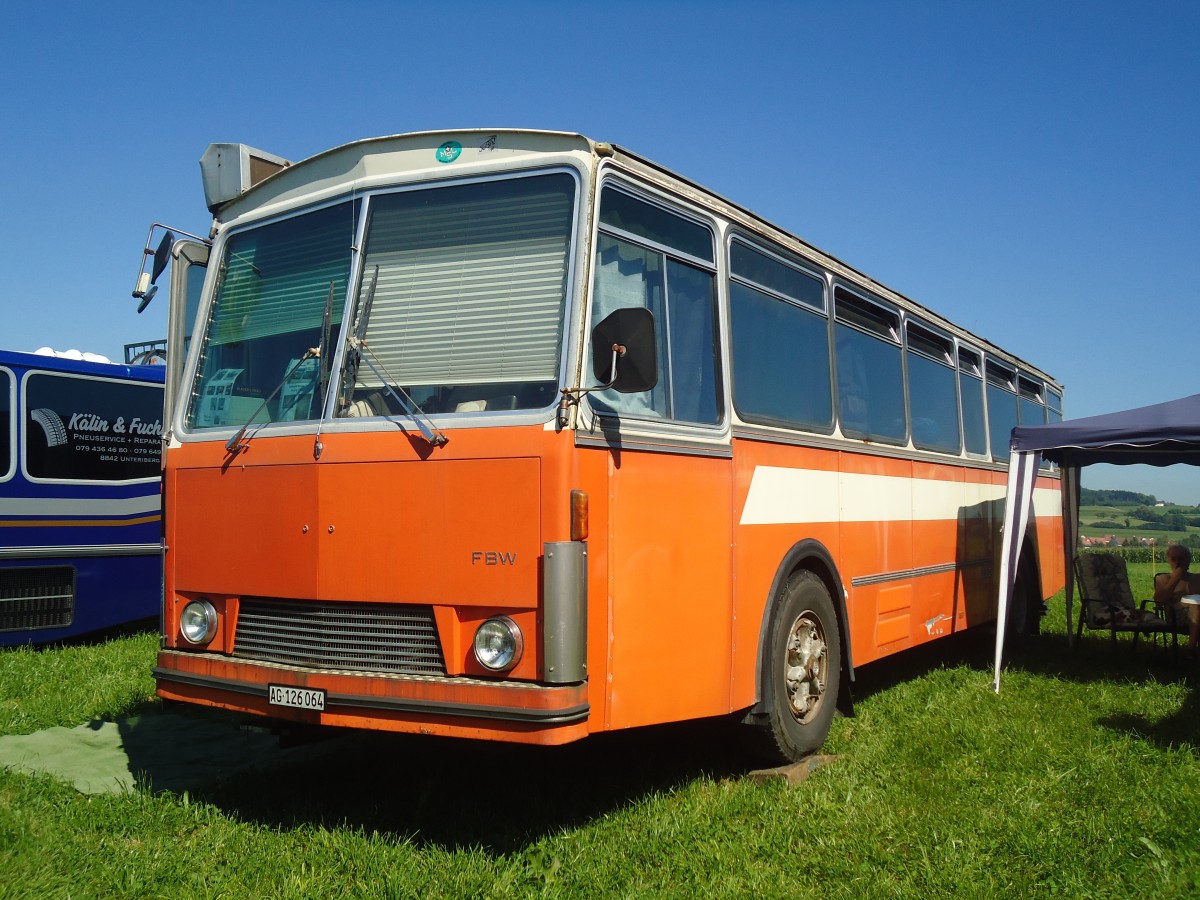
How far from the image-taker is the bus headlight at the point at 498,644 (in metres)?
4.59

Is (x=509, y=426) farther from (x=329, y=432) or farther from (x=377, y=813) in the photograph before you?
(x=377, y=813)

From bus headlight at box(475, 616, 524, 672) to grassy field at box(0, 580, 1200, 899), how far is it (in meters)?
0.87

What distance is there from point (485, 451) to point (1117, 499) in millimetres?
54917

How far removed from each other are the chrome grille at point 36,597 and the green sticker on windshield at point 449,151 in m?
7.36

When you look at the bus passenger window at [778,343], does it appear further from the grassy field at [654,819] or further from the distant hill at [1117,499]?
the distant hill at [1117,499]

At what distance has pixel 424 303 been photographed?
514 cm

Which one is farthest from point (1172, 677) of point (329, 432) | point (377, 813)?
point (329, 432)

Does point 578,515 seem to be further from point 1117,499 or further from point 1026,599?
point 1117,499

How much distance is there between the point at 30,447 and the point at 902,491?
810 cm

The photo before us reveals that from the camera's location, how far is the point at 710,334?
580cm

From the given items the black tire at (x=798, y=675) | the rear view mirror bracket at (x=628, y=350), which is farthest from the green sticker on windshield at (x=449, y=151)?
the black tire at (x=798, y=675)

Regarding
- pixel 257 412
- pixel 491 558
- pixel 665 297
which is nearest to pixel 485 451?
pixel 491 558

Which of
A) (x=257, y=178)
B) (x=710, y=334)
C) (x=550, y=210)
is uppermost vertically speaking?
(x=257, y=178)

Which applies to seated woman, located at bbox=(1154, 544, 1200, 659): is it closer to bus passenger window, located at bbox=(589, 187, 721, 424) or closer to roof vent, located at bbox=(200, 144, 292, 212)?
bus passenger window, located at bbox=(589, 187, 721, 424)
